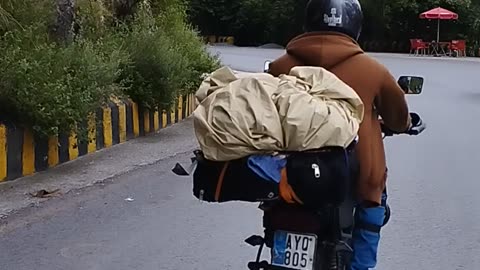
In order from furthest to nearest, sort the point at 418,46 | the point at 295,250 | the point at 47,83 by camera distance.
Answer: the point at 418,46, the point at 47,83, the point at 295,250

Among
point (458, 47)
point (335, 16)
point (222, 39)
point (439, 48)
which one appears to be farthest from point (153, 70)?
point (222, 39)

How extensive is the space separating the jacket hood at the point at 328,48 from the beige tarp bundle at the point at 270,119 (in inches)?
13.4

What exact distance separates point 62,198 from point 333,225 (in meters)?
4.59

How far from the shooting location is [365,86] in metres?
4.02

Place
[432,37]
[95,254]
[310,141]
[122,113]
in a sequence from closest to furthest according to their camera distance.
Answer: [310,141] → [95,254] → [122,113] → [432,37]

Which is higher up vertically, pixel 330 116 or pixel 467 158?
pixel 330 116

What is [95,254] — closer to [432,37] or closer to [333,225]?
[333,225]

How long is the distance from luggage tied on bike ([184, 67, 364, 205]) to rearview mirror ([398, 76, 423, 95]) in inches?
28.9

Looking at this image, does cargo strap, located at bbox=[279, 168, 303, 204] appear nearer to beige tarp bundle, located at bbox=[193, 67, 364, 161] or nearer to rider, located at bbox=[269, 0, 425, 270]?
beige tarp bundle, located at bbox=[193, 67, 364, 161]

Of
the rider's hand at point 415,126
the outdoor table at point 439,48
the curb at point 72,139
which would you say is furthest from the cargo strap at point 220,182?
the outdoor table at point 439,48

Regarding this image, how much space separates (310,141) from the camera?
3.55 metres

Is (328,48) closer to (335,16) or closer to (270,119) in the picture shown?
(335,16)

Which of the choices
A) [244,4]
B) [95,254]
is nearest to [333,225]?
[95,254]

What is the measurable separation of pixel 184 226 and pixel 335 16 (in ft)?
11.0
